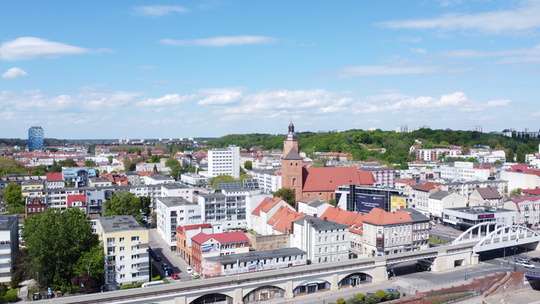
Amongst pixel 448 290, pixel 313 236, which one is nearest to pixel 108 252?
pixel 313 236

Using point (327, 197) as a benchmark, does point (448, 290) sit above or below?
below

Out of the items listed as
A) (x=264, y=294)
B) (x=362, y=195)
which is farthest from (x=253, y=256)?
(x=362, y=195)

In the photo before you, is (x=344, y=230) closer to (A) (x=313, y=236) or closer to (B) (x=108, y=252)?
(A) (x=313, y=236)

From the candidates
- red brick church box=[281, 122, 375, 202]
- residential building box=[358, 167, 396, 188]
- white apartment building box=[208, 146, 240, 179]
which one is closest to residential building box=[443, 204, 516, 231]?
red brick church box=[281, 122, 375, 202]

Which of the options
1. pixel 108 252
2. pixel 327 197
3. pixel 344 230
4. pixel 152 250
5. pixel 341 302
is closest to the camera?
pixel 341 302

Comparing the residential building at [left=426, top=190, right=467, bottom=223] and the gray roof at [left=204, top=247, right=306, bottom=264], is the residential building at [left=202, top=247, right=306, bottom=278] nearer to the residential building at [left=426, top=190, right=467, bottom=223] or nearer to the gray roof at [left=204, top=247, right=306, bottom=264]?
the gray roof at [left=204, top=247, right=306, bottom=264]

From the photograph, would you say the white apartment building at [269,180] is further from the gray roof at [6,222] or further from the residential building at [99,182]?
the gray roof at [6,222]
